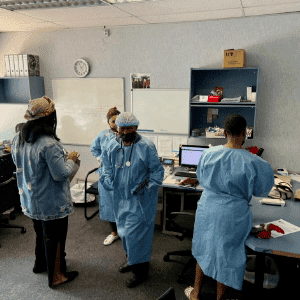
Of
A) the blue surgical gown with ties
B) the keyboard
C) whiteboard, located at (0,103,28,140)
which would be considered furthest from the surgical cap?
whiteboard, located at (0,103,28,140)

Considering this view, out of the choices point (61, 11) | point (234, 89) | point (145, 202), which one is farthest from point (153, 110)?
point (145, 202)

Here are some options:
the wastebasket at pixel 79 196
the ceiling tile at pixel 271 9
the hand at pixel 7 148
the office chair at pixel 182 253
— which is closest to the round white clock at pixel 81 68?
the hand at pixel 7 148

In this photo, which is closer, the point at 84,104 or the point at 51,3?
the point at 51,3

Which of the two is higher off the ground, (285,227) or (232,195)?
(232,195)

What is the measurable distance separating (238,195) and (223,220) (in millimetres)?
193

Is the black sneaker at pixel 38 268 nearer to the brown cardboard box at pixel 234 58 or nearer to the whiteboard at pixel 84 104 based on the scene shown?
the whiteboard at pixel 84 104

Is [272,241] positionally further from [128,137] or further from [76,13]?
[76,13]

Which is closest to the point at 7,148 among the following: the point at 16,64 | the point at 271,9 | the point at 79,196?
the point at 79,196

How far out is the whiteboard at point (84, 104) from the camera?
4109mm

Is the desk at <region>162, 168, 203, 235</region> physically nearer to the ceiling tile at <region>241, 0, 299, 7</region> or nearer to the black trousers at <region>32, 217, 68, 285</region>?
the black trousers at <region>32, 217, 68, 285</region>

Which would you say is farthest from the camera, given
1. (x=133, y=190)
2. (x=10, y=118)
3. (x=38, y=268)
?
(x=10, y=118)

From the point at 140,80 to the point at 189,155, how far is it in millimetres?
1277

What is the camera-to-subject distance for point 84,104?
4273mm

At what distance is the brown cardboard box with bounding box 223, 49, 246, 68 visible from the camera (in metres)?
3.28
